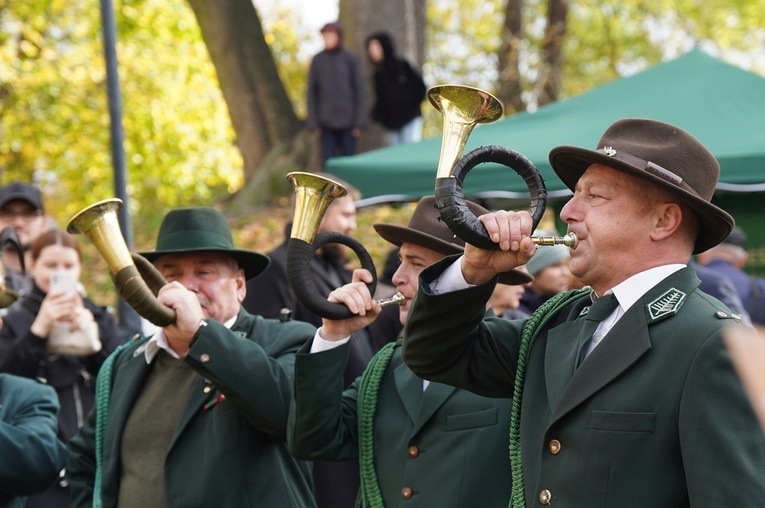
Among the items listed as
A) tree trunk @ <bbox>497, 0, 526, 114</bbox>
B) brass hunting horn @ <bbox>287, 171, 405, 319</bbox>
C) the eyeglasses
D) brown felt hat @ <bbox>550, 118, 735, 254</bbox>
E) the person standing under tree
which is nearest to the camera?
brown felt hat @ <bbox>550, 118, 735, 254</bbox>

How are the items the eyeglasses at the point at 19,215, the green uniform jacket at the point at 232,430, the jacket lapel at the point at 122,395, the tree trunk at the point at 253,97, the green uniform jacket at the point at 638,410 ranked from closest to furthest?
the green uniform jacket at the point at 638,410
the green uniform jacket at the point at 232,430
the jacket lapel at the point at 122,395
the eyeglasses at the point at 19,215
the tree trunk at the point at 253,97

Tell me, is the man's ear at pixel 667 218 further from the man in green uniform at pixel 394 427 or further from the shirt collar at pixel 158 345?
the shirt collar at pixel 158 345

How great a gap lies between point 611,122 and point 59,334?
15.3 feet

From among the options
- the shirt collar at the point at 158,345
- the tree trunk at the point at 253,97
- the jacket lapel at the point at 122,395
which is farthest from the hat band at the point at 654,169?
the tree trunk at the point at 253,97

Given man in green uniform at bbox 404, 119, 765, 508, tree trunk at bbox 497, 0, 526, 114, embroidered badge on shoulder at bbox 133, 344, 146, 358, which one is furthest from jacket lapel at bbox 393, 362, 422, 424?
tree trunk at bbox 497, 0, 526, 114

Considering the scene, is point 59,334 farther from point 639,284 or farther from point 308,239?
point 639,284

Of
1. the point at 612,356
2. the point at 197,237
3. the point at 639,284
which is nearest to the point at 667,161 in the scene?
the point at 639,284

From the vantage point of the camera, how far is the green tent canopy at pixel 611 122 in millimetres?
7824

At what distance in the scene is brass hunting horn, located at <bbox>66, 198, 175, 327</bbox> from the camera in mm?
4020

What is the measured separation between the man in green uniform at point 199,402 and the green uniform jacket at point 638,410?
3.81 feet

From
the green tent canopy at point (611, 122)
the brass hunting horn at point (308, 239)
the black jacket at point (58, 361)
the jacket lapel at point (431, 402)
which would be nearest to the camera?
the brass hunting horn at point (308, 239)

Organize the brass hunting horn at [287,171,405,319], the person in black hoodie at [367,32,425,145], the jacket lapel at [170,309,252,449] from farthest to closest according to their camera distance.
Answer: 1. the person in black hoodie at [367,32,425,145]
2. the jacket lapel at [170,309,252,449]
3. the brass hunting horn at [287,171,405,319]

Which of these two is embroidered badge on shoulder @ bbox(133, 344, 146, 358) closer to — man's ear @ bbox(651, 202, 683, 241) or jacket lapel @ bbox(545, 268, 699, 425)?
jacket lapel @ bbox(545, 268, 699, 425)

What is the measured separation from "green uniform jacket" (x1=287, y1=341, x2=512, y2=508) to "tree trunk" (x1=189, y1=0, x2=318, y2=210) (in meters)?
11.9
